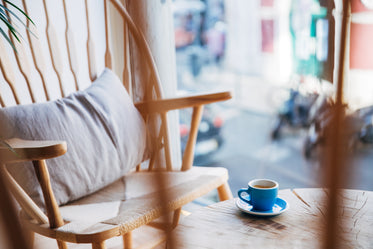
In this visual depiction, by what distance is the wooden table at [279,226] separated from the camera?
0.74m

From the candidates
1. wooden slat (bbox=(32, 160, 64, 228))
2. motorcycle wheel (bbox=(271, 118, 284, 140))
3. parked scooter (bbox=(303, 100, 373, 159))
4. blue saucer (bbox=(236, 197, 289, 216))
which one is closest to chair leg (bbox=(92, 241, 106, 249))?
wooden slat (bbox=(32, 160, 64, 228))

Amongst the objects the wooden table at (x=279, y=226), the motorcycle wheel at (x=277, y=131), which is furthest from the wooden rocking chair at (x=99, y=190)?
the motorcycle wheel at (x=277, y=131)

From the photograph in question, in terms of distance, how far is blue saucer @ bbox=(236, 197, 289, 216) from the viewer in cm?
84

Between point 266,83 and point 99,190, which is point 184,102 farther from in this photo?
point 266,83

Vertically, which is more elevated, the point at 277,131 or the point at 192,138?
the point at 192,138

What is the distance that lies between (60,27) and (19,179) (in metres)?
0.71

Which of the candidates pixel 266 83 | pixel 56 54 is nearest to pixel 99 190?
pixel 56 54

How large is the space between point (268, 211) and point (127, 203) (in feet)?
1.45

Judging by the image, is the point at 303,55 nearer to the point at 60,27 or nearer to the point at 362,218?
the point at 60,27

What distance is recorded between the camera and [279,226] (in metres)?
0.81

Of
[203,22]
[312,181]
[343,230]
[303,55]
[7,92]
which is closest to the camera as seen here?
[343,230]

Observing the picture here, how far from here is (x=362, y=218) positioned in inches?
32.3

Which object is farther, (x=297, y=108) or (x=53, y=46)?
(x=297, y=108)

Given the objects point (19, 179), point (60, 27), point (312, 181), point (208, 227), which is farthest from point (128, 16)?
point (312, 181)
